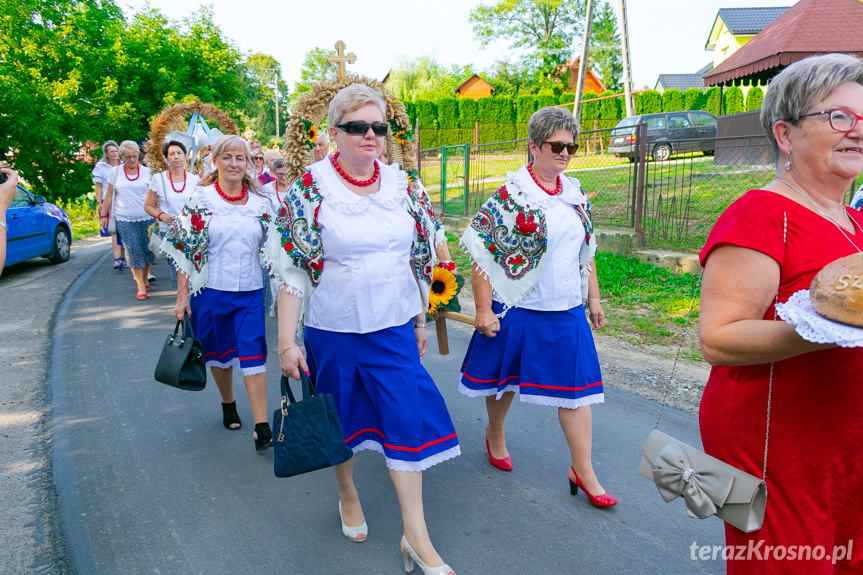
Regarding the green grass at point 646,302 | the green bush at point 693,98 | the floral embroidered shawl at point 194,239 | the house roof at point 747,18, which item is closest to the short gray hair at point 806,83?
the floral embroidered shawl at point 194,239

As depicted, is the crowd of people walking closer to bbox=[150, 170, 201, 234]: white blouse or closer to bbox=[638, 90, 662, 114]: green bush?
bbox=[150, 170, 201, 234]: white blouse

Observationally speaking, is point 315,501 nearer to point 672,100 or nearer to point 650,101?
point 650,101

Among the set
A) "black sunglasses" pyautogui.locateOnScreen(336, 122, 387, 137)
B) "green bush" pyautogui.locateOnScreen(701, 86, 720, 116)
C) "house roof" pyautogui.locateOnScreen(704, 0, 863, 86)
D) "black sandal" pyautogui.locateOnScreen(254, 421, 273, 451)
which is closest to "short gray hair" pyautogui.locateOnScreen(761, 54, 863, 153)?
"black sunglasses" pyautogui.locateOnScreen(336, 122, 387, 137)

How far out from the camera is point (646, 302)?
24.1 feet

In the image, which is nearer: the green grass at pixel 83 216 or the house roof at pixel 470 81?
the green grass at pixel 83 216

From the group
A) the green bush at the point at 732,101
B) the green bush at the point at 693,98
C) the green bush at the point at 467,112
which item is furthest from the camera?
the green bush at the point at 467,112

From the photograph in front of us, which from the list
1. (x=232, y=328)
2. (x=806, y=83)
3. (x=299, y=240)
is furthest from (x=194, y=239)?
(x=806, y=83)

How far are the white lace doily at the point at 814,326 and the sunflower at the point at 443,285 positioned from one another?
2.27 metres

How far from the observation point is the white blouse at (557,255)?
129 inches

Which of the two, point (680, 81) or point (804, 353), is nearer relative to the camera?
point (804, 353)

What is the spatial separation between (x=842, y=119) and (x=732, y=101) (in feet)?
110

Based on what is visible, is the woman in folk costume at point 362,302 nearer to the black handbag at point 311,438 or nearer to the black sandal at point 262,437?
the black handbag at point 311,438

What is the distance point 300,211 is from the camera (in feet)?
8.89

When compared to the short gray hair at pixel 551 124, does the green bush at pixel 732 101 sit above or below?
above
